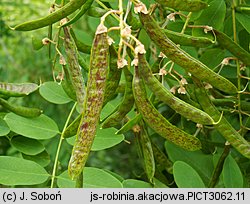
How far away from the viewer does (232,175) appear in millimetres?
1419

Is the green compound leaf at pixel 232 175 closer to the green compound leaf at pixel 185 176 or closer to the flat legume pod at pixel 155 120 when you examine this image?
the green compound leaf at pixel 185 176

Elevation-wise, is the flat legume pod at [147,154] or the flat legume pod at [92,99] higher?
the flat legume pod at [92,99]

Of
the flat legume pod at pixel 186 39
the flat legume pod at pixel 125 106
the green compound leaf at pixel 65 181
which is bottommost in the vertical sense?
the green compound leaf at pixel 65 181

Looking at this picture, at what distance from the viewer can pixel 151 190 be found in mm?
1378

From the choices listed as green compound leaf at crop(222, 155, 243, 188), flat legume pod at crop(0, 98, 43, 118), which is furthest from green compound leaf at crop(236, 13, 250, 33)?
flat legume pod at crop(0, 98, 43, 118)

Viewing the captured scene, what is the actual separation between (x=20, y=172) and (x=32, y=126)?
0.16m

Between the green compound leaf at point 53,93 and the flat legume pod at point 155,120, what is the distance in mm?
596

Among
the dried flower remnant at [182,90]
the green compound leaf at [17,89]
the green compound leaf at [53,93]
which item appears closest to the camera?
the dried flower remnant at [182,90]

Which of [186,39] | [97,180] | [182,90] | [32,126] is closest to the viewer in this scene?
[186,39]

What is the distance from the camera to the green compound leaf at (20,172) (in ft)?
4.39

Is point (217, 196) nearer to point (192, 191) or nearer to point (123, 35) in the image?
point (192, 191)

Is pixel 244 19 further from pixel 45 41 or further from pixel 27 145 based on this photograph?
pixel 27 145

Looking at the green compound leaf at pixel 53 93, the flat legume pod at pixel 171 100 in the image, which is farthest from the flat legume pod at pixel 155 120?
the green compound leaf at pixel 53 93

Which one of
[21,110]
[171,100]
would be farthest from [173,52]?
[21,110]
